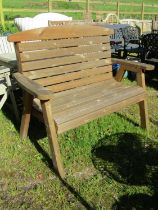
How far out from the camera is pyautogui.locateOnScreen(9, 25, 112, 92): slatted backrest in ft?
11.8

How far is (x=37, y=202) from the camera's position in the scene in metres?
2.91

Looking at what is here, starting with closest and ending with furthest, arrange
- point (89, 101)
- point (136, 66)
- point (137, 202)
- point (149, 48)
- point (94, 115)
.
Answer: point (137, 202) → point (94, 115) → point (89, 101) → point (136, 66) → point (149, 48)

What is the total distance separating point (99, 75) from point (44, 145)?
127 cm

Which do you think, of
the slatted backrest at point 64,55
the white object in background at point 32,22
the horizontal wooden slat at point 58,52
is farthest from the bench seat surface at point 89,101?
the white object in background at point 32,22

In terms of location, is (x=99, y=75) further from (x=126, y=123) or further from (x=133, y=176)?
(x=133, y=176)

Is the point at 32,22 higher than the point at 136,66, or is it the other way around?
the point at 32,22

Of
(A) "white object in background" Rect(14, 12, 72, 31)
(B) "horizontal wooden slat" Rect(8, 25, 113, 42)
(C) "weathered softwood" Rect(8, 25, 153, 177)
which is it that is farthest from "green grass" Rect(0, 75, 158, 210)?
(A) "white object in background" Rect(14, 12, 72, 31)

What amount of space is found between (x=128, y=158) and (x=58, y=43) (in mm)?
1701

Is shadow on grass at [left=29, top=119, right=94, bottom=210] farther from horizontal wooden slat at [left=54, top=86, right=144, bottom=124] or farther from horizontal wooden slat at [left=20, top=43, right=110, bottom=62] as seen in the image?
horizontal wooden slat at [left=20, top=43, right=110, bottom=62]

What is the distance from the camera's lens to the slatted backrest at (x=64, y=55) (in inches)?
141

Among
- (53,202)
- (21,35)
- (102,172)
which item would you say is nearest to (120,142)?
(102,172)

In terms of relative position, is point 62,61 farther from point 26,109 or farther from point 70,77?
point 26,109

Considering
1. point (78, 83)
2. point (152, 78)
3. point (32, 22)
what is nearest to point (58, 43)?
point (78, 83)

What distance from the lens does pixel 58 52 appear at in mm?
3904
